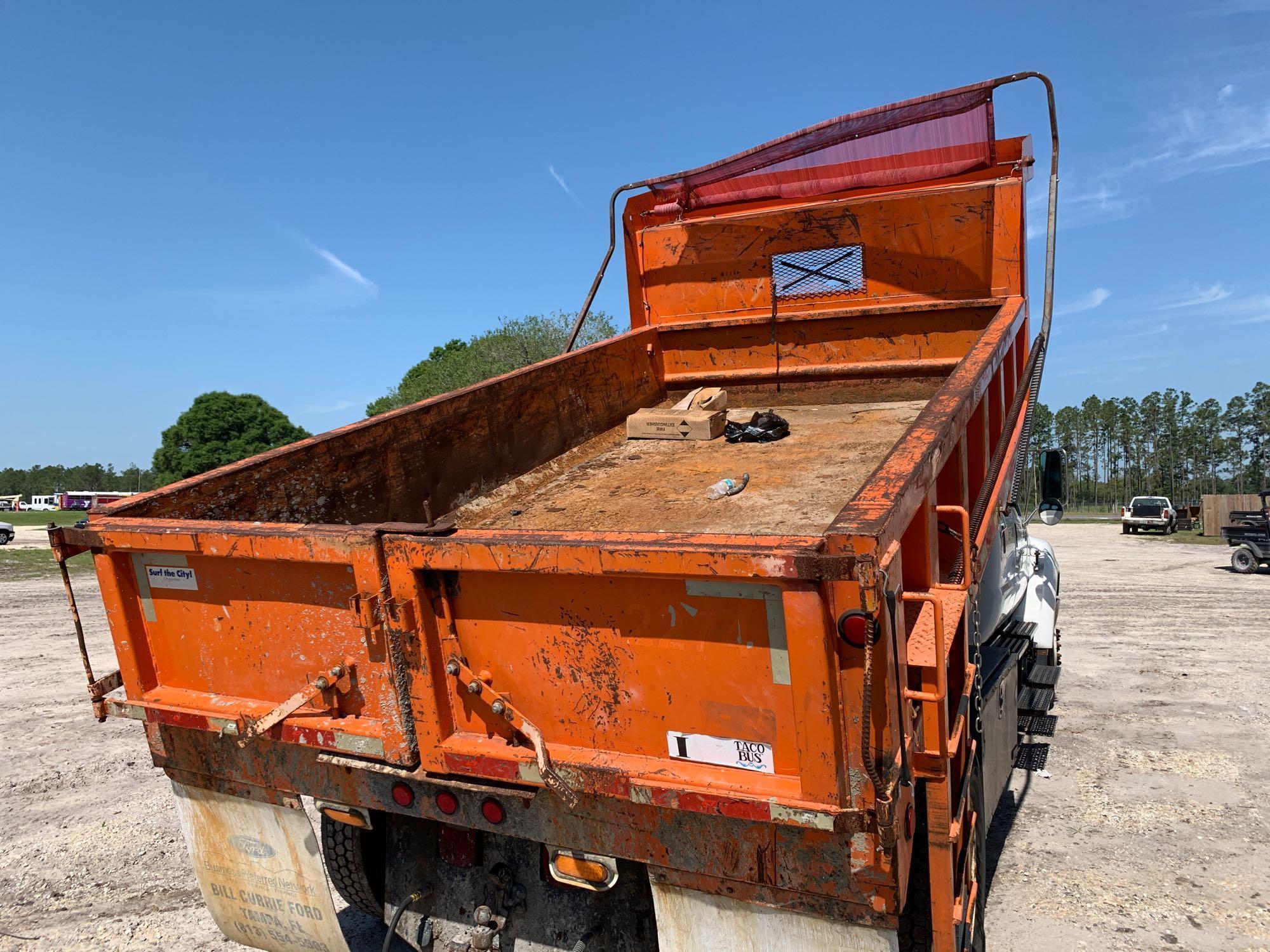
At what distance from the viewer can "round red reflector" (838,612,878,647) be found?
1.73 m

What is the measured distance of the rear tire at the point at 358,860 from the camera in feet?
10.3

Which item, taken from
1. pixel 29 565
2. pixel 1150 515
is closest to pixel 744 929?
pixel 29 565

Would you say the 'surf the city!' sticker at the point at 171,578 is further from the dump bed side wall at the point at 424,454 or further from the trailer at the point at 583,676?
the dump bed side wall at the point at 424,454

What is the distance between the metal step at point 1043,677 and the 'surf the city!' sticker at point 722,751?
355 cm

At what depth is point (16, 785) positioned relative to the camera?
5.27 metres

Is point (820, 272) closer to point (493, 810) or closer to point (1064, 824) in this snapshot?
point (1064, 824)

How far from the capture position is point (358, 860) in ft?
10.3

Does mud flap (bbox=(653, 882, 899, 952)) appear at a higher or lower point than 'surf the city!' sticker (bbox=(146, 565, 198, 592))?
lower

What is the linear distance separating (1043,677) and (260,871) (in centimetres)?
419

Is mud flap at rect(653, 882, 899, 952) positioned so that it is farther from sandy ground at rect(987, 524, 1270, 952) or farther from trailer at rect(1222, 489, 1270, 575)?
trailer at rect(1222, 489, 1270, 575)

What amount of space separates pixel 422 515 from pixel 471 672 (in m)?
1.83

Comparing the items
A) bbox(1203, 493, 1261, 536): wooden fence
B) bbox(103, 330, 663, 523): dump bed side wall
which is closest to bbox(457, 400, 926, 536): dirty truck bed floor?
bbox(103, 330, 663, 523): dump bed side wall

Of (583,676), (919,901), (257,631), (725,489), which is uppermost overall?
(725,489)

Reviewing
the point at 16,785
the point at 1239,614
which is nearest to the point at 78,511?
the point at 16,785
